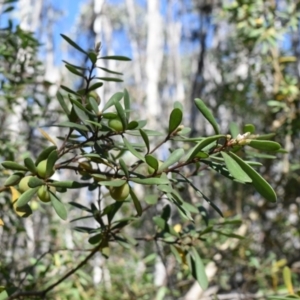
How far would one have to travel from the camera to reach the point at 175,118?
699 millimetres

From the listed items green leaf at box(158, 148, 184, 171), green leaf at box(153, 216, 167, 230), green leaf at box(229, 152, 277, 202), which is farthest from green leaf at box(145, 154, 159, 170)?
green leaf at box(153, 216, 167, 230)

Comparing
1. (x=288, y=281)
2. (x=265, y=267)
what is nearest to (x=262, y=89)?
(x=265, y=267)

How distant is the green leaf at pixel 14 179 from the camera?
0.72 meters

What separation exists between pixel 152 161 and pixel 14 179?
0.67 ft

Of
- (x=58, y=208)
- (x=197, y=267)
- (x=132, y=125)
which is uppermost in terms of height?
(x=132, y=125)

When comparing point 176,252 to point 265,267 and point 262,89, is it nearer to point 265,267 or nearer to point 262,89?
point 265,267

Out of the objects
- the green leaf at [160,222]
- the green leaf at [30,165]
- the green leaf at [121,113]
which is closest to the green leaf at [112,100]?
the green leaf at [121,113]

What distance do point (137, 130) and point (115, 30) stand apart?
13218 mm

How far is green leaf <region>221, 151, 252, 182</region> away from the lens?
0.61 metres

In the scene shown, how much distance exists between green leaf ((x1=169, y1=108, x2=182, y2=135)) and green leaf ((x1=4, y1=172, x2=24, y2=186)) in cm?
22

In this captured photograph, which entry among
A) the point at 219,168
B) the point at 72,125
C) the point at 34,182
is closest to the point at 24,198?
the point at 34,182

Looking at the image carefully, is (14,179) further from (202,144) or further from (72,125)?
(202,144)

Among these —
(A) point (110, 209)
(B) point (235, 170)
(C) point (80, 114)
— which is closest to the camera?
(B) point (235, 170)

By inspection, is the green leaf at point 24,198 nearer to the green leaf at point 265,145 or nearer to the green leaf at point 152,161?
the green leaf at point 152,161
